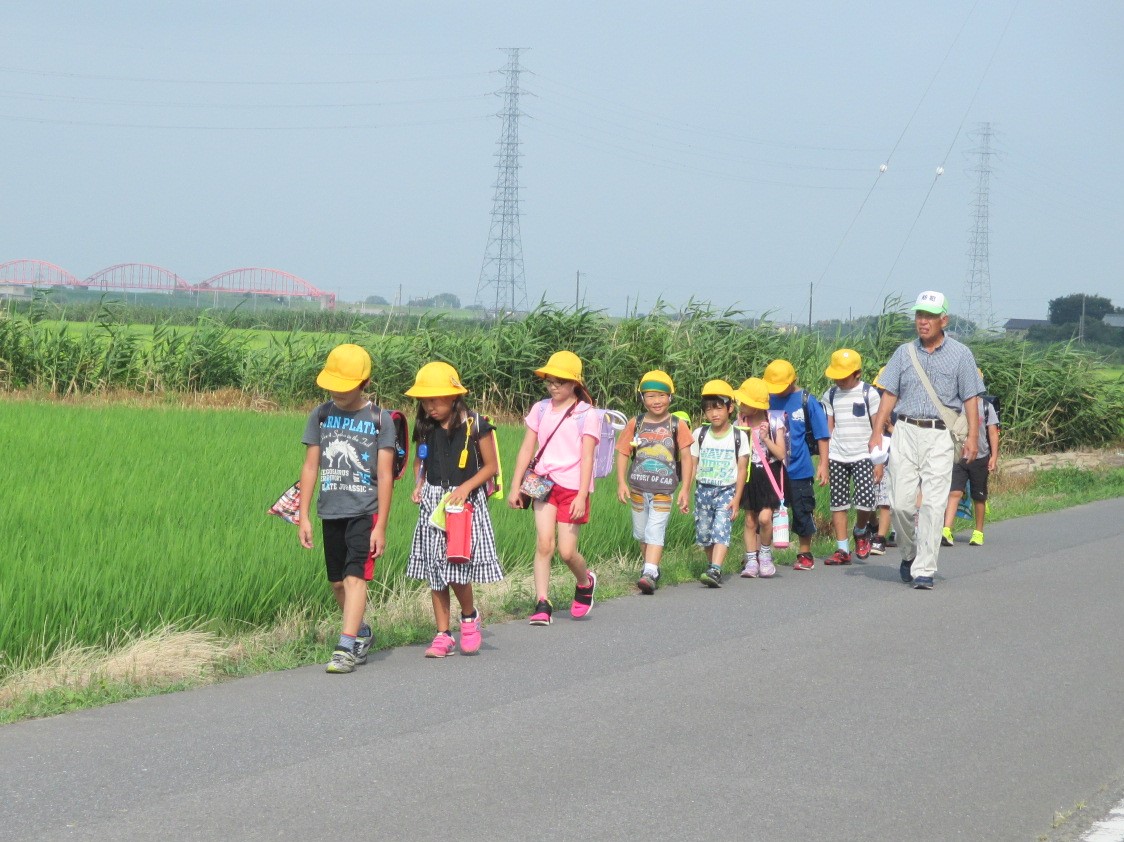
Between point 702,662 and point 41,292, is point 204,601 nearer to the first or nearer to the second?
point 702,662

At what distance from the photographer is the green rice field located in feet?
22.7

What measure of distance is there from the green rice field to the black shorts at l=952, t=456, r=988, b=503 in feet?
9.93

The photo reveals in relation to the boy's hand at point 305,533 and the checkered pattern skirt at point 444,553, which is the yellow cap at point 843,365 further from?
the boy's hand at point 305,533

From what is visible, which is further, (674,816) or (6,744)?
(6,744)

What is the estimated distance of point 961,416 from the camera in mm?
10180

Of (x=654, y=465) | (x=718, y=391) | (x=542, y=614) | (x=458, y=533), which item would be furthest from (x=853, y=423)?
(x=458, y=533)

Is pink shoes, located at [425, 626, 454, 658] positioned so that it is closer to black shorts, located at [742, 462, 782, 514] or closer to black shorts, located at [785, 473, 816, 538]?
black shorts, located at [742, 462, 782, 514]

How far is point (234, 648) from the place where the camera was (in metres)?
7.09

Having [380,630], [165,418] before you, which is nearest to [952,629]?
[380,630]

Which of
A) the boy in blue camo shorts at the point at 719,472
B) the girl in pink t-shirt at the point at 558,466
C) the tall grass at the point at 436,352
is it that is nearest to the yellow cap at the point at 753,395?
the boy in blue camo shorts at the point at 719,472

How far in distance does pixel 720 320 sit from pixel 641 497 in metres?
13.6

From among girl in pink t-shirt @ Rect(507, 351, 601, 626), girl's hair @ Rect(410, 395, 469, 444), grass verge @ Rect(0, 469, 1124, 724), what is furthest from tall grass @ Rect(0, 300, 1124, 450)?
girl's hair @ Rect(410, 395, 469, 444)

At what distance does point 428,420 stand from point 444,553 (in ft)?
2.33

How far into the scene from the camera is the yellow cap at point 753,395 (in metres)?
10.5
